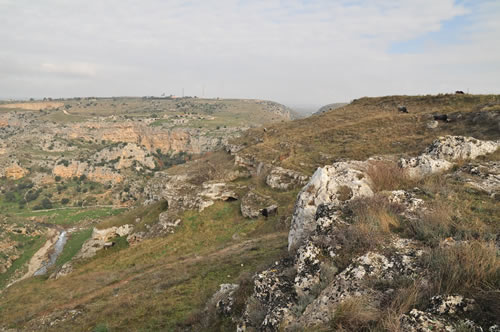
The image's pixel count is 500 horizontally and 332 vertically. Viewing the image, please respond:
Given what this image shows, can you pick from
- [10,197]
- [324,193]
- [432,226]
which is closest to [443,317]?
[432,226]

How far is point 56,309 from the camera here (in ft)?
49.3

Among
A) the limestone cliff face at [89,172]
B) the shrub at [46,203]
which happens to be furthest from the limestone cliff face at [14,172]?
the shrub at [46,203]

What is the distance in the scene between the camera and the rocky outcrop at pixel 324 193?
28.5ft

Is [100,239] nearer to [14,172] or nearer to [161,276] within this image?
[161,276]

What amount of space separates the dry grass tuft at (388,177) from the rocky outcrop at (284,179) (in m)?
10.7

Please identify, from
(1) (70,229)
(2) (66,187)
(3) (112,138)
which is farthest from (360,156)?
(3) (112,138)

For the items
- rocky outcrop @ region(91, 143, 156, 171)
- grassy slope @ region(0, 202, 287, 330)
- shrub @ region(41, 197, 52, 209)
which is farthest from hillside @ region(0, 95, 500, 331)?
rocky outcrop @ region(91, 143, 156, 171)

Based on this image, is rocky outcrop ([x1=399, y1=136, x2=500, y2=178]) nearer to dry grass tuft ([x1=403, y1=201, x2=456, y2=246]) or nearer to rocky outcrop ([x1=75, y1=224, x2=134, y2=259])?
dry grass tuft ([x1=403, y1=201, x2=456, y2=246])

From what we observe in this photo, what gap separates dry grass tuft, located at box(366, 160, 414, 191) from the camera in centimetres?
990

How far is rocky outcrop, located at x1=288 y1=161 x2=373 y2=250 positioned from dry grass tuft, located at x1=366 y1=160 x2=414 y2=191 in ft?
1.39

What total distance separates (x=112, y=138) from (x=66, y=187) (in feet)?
156

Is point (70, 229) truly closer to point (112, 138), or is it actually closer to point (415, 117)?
point (415, 117)

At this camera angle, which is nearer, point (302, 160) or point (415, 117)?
point (302, 160)

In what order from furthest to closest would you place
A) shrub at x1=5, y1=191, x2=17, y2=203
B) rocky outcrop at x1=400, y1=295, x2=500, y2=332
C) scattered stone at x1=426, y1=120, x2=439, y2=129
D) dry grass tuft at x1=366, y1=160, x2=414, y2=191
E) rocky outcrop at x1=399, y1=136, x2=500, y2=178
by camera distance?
1. shrub at x1=5, y1=191, x2=17, y2=203
2. scattered stone at x1=426, y1=120, x2=439, y2=129
3. rocky outcrop at x1=399, y1=136, x2=500, y2=178
4. dry grass tuft at x1=366, y1=160, x2=414, y2=191
5. rocky outcrop at x1=400, y1=295, x2=500, y2=332
